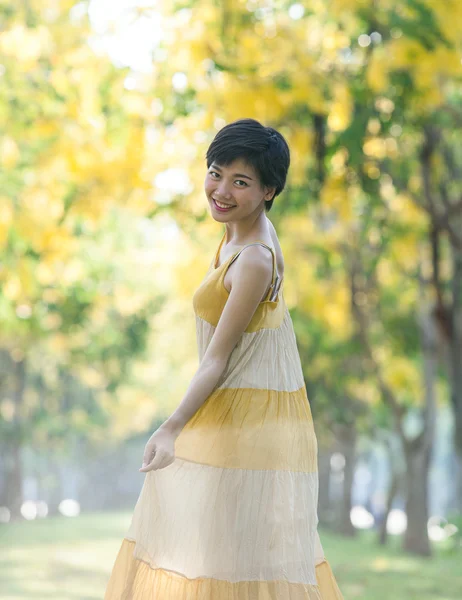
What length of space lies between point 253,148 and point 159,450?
2.93 ft

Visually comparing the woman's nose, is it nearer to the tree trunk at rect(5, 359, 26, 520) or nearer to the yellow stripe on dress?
the yellow stripe on dress

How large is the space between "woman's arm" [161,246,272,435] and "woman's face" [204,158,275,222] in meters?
0.19

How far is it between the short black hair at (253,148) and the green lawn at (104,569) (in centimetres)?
761

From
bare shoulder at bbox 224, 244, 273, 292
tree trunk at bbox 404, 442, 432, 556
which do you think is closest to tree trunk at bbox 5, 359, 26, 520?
tree trunk at bbox 404, 442, 432, 556

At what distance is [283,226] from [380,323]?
12.5ft

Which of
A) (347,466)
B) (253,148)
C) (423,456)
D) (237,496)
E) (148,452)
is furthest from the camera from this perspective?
(347,466)

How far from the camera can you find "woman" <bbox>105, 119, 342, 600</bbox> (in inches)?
120

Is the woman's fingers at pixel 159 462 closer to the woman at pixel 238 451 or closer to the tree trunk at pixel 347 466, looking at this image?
the woman at pixel 238 451

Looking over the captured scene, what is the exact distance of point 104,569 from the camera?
1352cm

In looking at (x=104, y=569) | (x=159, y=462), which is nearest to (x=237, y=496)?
(x=159, y=462)

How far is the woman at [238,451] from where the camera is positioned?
9.96ft

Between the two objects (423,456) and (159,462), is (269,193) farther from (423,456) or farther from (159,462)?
(423,456)

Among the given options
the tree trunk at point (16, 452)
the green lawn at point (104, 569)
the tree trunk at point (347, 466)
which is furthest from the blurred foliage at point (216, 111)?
the tree trunk at point (16, 452)

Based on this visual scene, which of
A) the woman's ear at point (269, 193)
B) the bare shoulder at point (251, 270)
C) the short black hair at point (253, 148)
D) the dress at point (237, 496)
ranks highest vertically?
the short black hair at point (253, 148)
